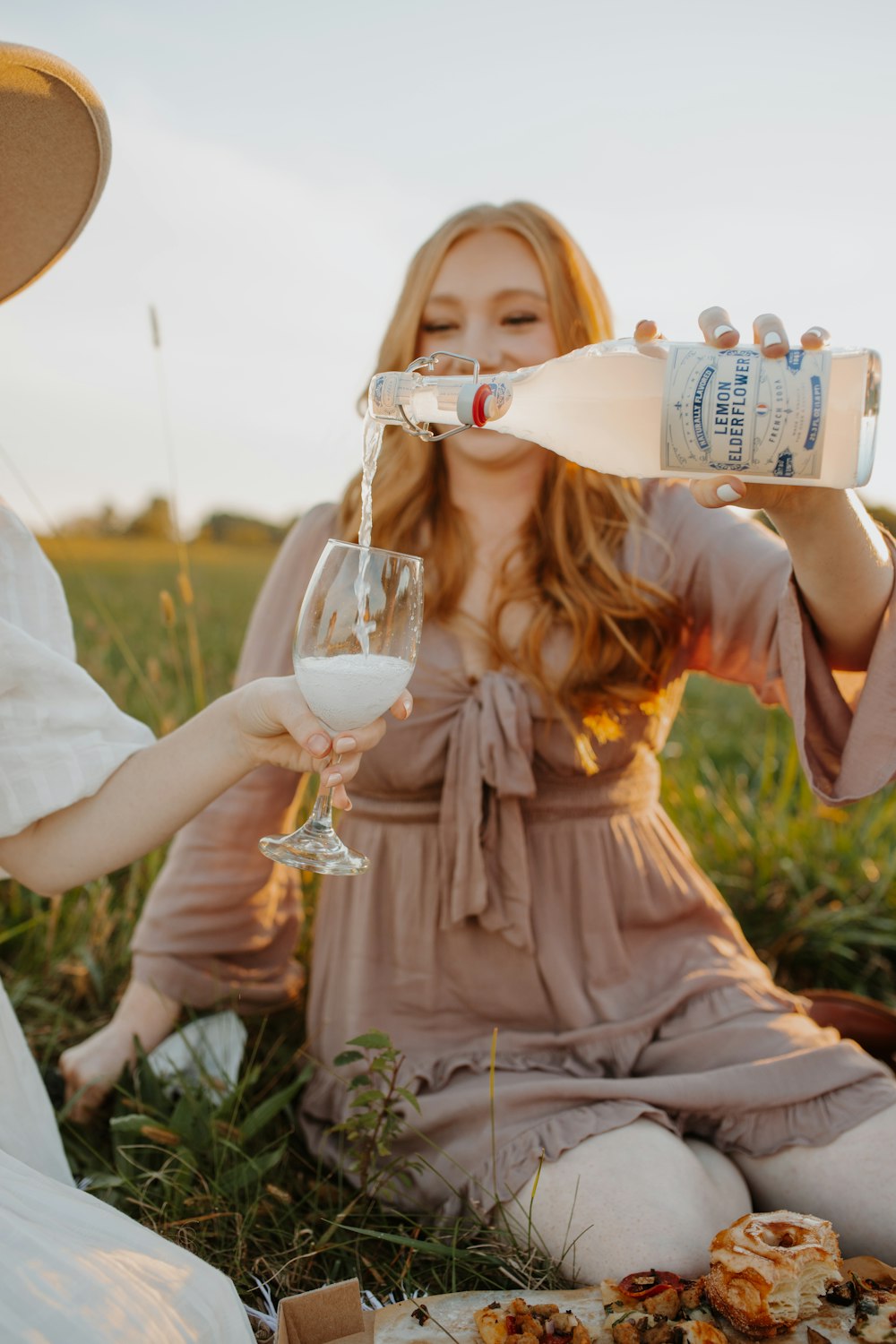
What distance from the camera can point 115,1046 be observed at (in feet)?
8.20

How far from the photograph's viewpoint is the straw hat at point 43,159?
1606 mm

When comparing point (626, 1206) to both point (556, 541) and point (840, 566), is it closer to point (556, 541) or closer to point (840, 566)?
point (840, 566)

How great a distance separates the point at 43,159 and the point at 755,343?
1093 mm

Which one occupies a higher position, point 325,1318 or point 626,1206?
point 325,1318

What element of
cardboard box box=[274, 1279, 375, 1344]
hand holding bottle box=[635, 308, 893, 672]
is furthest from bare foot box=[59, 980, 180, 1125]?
hand holding bottle box=[635, 308, 893, 672]

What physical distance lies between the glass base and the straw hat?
0.97m

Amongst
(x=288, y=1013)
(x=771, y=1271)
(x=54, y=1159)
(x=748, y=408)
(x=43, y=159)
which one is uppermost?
(x=43, y=159)

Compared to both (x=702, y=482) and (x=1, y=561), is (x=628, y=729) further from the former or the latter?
(x=1, y=561)

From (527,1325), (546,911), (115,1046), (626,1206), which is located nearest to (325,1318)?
(527,1325)

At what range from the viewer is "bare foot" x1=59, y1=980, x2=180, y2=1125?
2408mm

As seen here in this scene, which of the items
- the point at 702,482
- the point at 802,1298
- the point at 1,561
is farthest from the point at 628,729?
the point at 1,561

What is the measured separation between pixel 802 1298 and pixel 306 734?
3.41 ft

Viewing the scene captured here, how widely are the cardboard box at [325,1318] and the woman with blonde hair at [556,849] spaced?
507 mm

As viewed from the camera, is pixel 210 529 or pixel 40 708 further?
pixel 210 529
